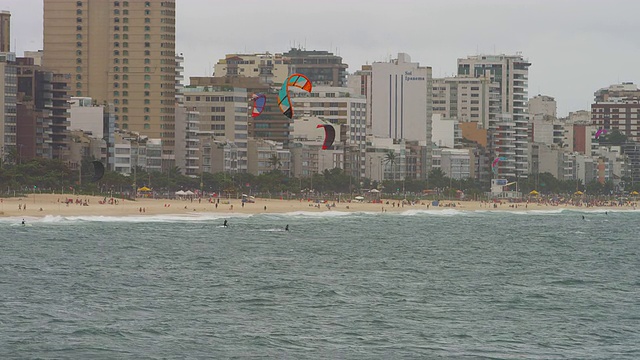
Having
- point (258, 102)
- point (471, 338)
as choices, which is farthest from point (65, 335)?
point (258, 102)

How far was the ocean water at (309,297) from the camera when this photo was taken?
54.8 meters

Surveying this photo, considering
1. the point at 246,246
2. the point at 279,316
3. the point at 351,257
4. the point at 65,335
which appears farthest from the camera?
the point at 246,246

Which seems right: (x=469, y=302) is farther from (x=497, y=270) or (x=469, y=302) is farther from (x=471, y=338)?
(x=497, y=270)

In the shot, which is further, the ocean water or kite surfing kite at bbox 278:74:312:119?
kite surfing kite at bbox 278:74:312:119

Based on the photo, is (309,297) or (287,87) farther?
(287,87)

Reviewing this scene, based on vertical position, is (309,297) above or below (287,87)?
below

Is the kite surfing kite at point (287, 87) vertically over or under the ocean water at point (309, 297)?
over

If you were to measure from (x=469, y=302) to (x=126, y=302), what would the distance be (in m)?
17.5

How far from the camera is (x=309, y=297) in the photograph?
7200 cm

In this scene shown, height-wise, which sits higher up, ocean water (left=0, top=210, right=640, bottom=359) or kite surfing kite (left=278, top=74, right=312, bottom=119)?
kite surfing kite (left=278, top=74, right=312, bottom=119)

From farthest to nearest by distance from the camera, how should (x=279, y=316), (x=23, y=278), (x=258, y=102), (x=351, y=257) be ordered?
1. (x=258, y=102)
2. (x=351, y=257)
3. (x=23, y=278)
4. (x=279, y=316)

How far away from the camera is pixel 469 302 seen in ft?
232

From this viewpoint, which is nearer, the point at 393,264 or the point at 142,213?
the point at 393,264

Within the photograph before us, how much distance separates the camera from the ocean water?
54750 mm
